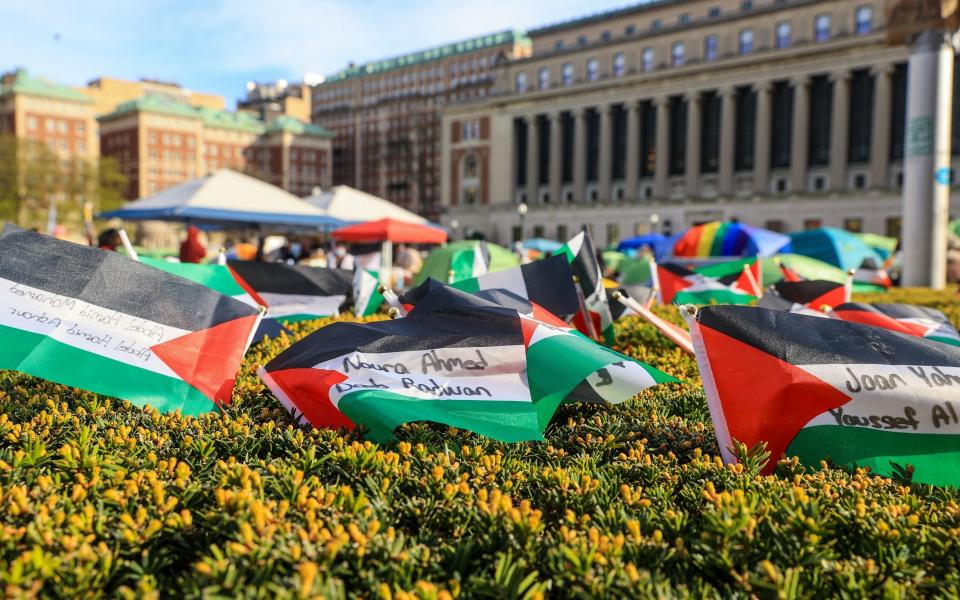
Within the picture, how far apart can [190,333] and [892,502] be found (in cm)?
367

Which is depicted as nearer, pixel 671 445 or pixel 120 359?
pixel 671 445

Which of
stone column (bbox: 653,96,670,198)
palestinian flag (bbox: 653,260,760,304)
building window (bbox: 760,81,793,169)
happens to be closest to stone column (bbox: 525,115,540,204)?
stone column (bbox: 653,96,670,198)

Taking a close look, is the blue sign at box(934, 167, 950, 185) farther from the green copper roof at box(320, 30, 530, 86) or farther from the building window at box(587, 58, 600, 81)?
the green copper roof at box(320, 30, 530, 86)

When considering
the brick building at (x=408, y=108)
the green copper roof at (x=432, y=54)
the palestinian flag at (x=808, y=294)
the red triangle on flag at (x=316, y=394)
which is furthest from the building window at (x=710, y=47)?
the red triangle on flag at (x=316, y=394)

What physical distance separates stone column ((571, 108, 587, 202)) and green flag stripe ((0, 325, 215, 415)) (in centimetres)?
7439

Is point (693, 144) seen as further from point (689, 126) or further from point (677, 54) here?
point (677, 54)

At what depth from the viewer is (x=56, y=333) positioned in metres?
4.29

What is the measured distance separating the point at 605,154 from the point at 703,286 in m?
67.1

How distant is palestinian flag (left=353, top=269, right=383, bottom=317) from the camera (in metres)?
8.81

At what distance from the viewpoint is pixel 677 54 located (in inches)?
2862

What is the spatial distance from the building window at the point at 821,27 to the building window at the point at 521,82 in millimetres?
28062

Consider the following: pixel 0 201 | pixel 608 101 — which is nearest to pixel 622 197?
pixel 608 101

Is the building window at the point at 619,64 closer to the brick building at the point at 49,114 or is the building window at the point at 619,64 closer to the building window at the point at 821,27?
the building window at the point at 821,27

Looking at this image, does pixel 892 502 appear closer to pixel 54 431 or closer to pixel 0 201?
pixel 54 431
